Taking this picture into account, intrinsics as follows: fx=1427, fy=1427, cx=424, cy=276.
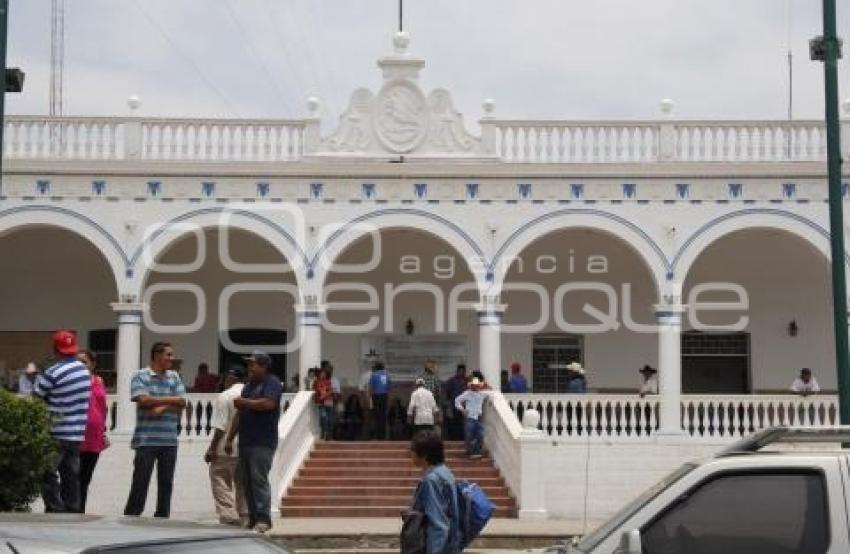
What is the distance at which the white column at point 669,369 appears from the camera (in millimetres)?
22328

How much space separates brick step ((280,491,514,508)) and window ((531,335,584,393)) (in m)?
7.04

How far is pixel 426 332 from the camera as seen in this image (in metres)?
26.6

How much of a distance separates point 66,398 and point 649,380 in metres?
13.9

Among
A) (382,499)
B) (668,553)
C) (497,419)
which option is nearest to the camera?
(668,553)

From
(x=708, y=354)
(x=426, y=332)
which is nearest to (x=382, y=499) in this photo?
(x=426, y=332)

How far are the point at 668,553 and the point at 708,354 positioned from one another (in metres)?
20.7

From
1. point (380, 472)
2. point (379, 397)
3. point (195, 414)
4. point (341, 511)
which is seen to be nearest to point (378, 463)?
point (380, 472)

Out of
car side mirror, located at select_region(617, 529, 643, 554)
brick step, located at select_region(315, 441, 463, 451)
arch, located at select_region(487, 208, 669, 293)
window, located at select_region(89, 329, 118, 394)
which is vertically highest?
arch, located at select_region(487, 208, 669, 293)

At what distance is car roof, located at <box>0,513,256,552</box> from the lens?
5.00 metres

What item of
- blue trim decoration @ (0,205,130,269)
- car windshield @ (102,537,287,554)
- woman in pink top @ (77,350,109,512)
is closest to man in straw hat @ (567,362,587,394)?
blue trim decoration @ (0,205,130,269)

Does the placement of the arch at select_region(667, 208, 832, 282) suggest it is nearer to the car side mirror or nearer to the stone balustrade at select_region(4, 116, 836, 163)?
the stone balustrade at select_region(4, 116, 836, 163)

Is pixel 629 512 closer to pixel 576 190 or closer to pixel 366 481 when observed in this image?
pixel 366 481

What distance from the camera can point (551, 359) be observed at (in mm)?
26734

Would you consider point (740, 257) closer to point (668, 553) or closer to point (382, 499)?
point (382, 499)
